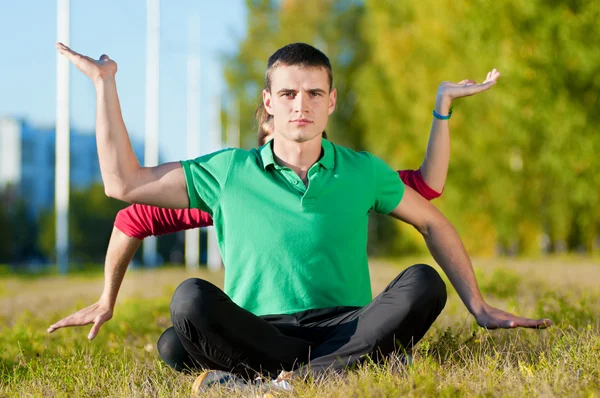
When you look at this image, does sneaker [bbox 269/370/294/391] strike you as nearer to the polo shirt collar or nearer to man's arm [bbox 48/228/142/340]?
the polo shirt collar

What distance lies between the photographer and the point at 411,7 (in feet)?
81.2

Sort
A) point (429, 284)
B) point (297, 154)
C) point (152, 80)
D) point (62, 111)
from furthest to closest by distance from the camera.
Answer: point (152, 80), point (62, 111), point (297, 154), point (429, 284)

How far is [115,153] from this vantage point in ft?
11.4

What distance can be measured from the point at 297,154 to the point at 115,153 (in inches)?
31.6

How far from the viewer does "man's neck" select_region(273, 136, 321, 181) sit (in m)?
3.85

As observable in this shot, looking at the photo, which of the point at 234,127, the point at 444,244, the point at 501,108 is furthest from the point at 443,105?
the point at 234,127

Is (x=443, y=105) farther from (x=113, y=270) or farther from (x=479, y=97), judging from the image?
(x=479, y=97)

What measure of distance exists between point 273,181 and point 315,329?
0.65 m

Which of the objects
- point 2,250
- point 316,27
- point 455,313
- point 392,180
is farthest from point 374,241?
point 392,180

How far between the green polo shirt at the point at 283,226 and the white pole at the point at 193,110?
26870 millimetres

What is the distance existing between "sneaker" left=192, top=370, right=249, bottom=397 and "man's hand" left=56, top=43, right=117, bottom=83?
49.4 inches

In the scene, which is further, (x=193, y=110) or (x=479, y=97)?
(x=193, y=110)

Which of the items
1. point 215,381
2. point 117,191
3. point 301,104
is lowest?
point 215,381

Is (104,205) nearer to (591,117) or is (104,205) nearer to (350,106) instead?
(350,106)
